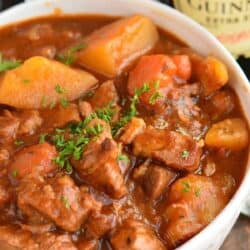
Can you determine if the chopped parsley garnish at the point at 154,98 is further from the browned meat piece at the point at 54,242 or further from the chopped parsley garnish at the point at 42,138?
the browned meat piece at the point at 54,242

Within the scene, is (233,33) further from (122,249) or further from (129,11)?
(122,249)

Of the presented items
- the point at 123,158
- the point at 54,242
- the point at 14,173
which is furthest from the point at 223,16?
the point at 54,242

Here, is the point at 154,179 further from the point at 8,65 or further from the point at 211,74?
the point at 8,65

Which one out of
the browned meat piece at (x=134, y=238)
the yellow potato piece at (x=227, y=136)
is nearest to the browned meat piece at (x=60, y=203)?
the browned meat piece at (x=134, y=238)

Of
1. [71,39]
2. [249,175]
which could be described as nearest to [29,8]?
[71,39]

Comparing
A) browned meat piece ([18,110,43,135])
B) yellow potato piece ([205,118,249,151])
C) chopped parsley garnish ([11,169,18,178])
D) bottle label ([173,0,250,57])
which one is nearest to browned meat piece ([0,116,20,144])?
browned meat piece ([18,110,43,135])

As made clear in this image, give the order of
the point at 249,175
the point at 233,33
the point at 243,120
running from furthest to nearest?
1. the point at 233,33
2. the point at 243,120
3. the point at 249,175

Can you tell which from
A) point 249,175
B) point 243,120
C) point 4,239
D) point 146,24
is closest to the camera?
point 4,239
